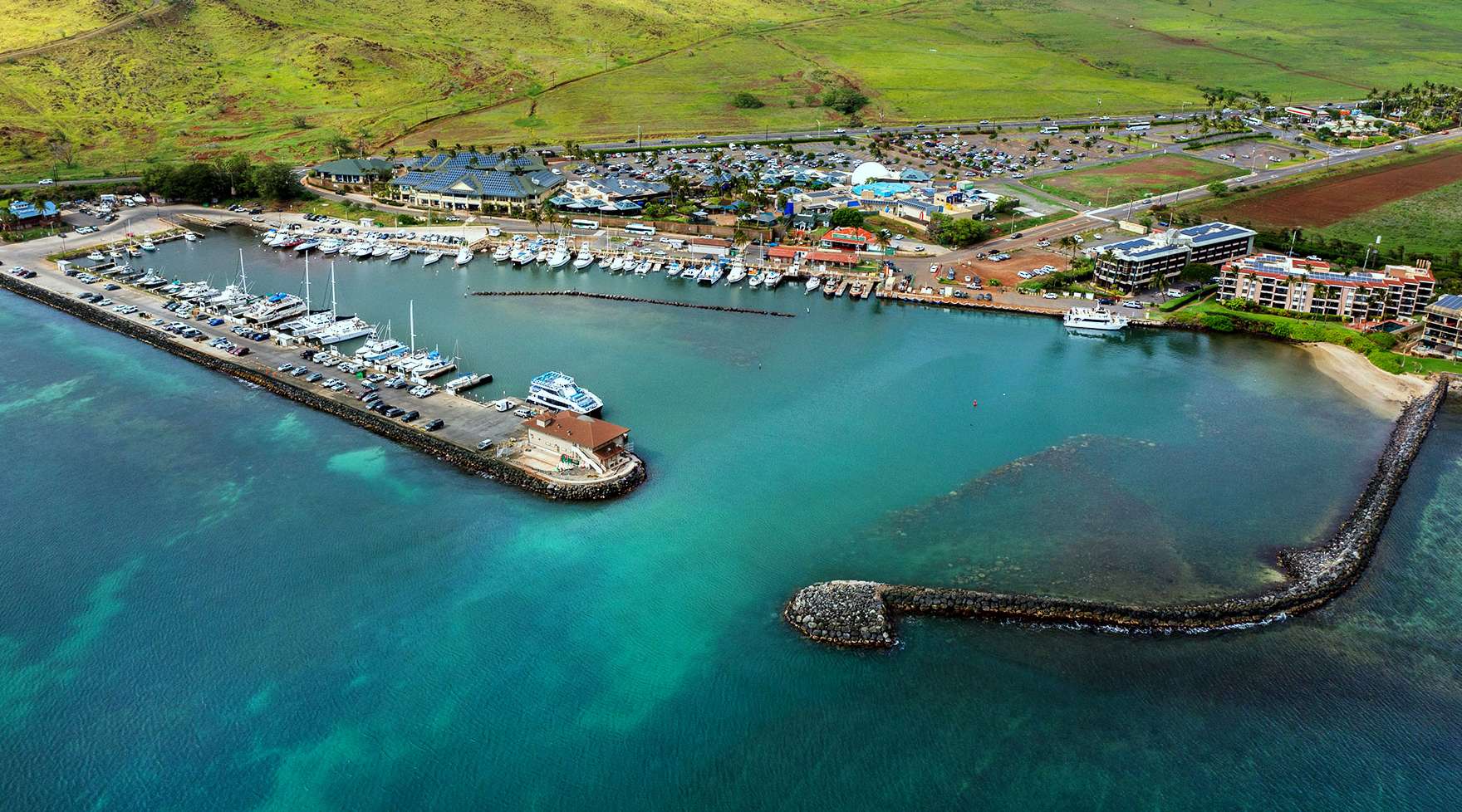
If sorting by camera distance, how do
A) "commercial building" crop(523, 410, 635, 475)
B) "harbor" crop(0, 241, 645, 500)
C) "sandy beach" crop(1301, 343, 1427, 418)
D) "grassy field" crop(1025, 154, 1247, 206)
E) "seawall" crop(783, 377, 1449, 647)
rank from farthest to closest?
1. "grassy field" crop(1025, 154, 1247, 206)
2. "sandy beach" crop(1301, 343, 1427, 418)
3. "harbor" crop(0, 241, 645, 500)
4. "commercial building" crop(523, 410, 635, 475)
5. "seawall" crop(783, 377, 1449, 647)

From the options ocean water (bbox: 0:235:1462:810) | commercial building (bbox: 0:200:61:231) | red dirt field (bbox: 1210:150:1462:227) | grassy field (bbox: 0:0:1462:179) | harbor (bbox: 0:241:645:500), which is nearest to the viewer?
ocean water (bbox: 0:235:1462:810)

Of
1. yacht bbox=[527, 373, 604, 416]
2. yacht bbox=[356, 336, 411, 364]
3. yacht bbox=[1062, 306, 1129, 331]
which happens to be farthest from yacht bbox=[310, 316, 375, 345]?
yacht bbox=[1062, 306, 1129, 331]

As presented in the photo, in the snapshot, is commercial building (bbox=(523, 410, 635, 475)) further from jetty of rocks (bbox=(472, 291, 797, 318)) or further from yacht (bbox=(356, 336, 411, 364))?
jetty of rocks (bbox=(472, 291, 797, 318))

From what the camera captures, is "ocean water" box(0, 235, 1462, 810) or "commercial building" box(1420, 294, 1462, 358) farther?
"commercial building" box(1420, 294, 1462, 358)

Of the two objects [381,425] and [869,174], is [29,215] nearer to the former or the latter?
[381,425]

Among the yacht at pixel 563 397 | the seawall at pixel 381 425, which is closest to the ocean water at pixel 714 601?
the seawall at pixel 381 425

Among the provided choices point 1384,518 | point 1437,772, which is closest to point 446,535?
point 1437,772

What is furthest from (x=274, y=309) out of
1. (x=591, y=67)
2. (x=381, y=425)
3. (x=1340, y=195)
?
(x=591, y=67)

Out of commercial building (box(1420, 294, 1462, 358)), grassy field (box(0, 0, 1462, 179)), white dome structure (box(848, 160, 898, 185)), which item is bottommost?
commercial building (box(1420, 294, 1462, 358))
